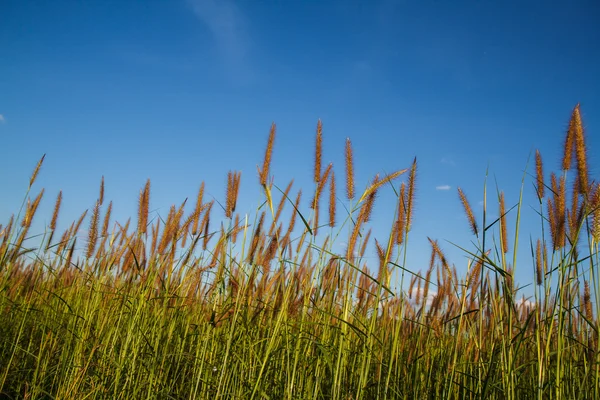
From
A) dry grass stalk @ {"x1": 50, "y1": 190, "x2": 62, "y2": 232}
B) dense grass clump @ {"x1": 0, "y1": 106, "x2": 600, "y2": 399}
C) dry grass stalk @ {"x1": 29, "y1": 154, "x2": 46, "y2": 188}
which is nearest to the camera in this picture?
dense grass clump @ {"x1": 0, "y1": 106, "x2": 600, "y2": 399}

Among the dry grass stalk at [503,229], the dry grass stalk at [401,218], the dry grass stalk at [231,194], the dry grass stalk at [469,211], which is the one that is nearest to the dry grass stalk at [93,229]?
the dry grass stalk at [231,194]

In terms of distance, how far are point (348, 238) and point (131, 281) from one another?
205 centimetres

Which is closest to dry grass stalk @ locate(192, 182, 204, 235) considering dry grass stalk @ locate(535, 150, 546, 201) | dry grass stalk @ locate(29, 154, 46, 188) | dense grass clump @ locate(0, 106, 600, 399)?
dense grass clump @ locate(0, 106, 600, 399)

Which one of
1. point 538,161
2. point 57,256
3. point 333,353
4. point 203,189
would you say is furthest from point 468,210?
point 57,256

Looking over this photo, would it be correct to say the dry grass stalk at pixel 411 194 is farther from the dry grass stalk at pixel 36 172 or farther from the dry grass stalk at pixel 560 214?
the dry grass stalk at pixel 36 172

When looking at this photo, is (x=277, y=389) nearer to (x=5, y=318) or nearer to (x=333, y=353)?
(x=333, y=353)

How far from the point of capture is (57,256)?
4312 millimetres

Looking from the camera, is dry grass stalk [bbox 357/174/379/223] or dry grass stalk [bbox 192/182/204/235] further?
dry grass stalk [bbox 192/182/204/235]

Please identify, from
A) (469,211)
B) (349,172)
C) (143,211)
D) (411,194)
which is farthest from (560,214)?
(143,211)

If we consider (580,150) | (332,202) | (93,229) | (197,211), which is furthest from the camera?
(93,229)

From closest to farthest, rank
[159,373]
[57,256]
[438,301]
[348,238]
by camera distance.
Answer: [348,238] < [159,373] < [438,301] < [57,256]

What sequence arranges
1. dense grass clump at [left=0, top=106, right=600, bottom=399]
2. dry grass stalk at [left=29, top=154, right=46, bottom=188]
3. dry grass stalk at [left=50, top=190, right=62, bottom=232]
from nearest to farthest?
dense grass clump at [left=0, top=106, right=600, bottom=399]
dry grass stalk at [left=29, top=154, right=46, bottom=188]
dry grass stalk at [left=50, top=190, right=62, bottom=232]

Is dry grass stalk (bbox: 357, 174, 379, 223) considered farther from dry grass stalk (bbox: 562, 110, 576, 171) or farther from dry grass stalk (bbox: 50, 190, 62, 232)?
dry grass stalk (bbox: 50, 190, 62, 232)

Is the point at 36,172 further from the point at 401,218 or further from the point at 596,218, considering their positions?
the point at 596,218
